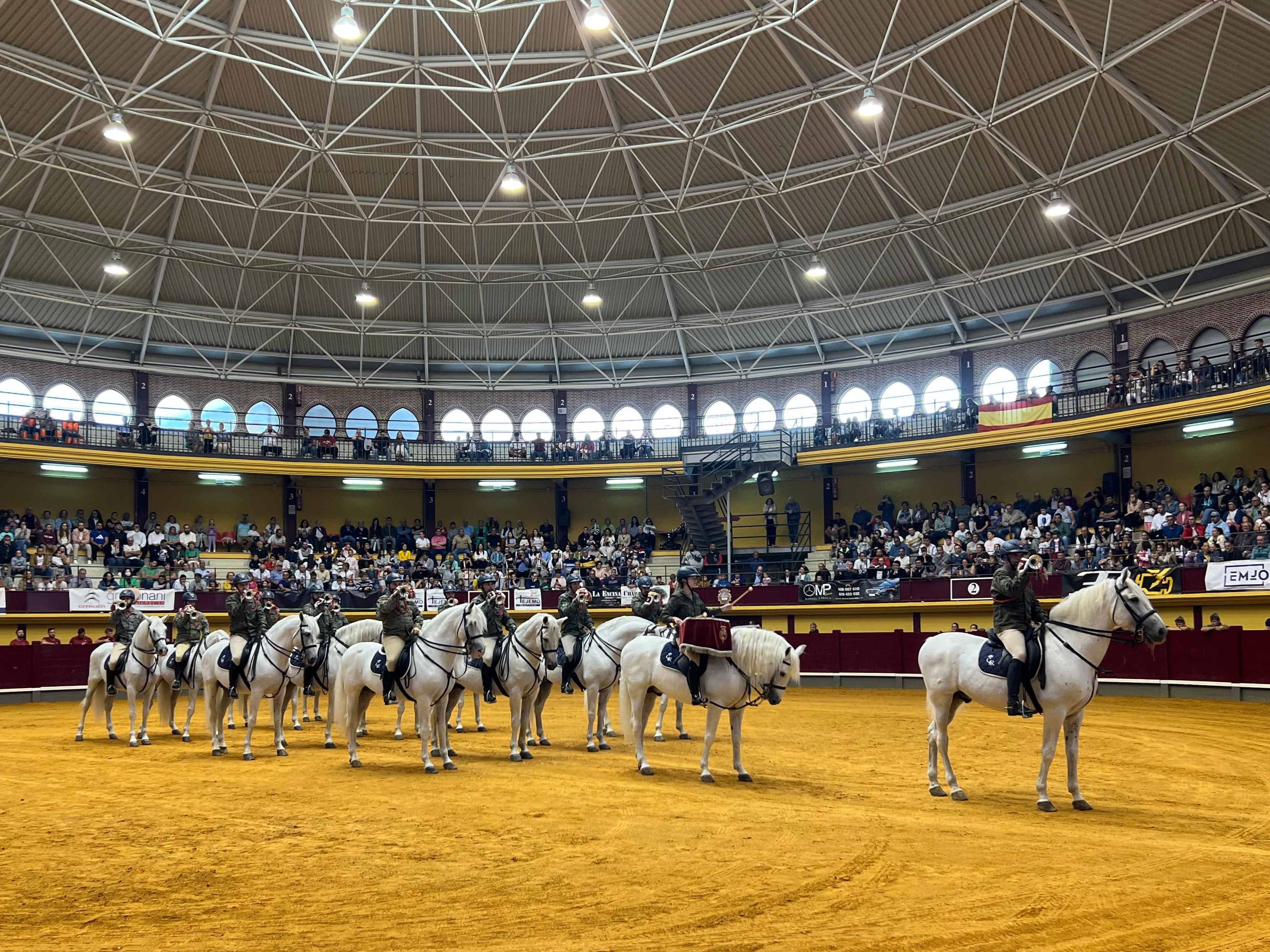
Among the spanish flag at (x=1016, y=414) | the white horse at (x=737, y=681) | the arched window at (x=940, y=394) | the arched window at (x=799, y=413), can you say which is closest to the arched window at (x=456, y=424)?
the arched window at (x=799, y=413)

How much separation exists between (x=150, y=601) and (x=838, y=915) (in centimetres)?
3106

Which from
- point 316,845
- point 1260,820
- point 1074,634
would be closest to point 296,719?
point 316,845

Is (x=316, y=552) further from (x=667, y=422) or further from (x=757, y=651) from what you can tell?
(x=757, y=651)

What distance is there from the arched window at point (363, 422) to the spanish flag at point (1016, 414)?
2523 cm

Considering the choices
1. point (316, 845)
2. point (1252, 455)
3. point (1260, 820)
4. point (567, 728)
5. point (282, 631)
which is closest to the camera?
point (316, 845)

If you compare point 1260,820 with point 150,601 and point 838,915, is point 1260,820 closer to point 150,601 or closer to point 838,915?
point 838,915

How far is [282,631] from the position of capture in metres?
16.8

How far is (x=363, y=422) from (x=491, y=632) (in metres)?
31.8

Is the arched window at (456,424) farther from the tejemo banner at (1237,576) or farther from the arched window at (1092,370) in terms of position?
the tejemo banner at (1237,576)

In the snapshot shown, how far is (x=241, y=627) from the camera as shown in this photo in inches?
695

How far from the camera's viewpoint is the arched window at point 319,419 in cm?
4478

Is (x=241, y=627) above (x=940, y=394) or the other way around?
the other way around

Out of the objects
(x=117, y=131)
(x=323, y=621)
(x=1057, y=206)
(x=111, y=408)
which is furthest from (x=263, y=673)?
(x=111, y=408)

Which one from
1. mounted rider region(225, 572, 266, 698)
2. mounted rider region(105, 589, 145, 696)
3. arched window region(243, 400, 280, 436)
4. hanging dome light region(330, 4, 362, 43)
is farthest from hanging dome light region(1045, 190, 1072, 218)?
arched window region(243, 400, 280, 436)
